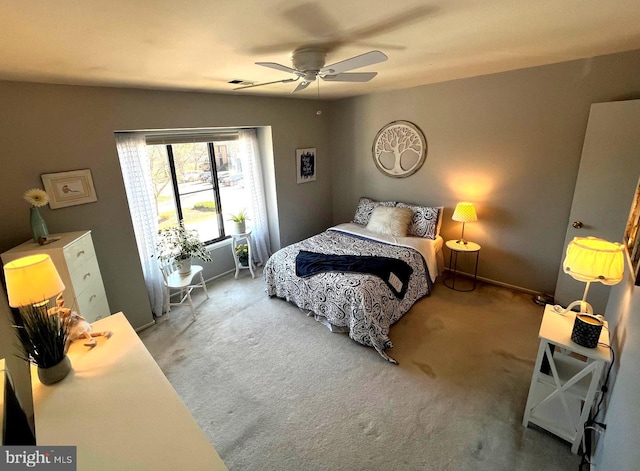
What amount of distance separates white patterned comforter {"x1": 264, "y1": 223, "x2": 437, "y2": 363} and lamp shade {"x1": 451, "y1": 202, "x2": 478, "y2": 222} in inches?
24.3

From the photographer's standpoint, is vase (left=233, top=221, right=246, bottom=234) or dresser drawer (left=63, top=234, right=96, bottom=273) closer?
dresser drawer (left=63, top=234, right=96, bottom=273)

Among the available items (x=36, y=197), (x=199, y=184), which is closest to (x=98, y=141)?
(x=36, y=197)

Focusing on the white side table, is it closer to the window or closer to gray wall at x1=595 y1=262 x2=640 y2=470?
the window

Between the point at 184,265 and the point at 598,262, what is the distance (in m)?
3.35

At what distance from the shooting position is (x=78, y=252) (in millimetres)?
2301

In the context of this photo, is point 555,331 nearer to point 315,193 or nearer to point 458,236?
point 458,236

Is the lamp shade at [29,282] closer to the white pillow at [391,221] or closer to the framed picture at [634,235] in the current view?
the framed picture at [634,235]

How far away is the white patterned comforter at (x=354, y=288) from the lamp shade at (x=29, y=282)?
2.02 meters

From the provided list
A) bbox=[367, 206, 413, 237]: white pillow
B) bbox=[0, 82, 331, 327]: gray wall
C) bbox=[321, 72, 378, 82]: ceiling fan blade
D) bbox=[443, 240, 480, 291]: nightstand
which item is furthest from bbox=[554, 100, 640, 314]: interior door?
bbox=[0, 82, 331, 327]: gray wall

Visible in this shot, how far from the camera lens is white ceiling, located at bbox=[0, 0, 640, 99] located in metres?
1.23

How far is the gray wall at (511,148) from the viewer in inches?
110

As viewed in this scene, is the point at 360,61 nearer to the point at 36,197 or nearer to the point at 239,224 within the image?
the point at 36,197

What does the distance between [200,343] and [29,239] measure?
5.26 ft

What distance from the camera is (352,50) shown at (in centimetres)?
190
